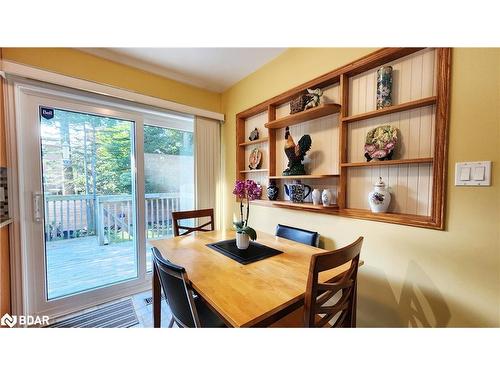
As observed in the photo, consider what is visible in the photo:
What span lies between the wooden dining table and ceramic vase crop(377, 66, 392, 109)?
1.08m

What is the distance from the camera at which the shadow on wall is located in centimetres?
113

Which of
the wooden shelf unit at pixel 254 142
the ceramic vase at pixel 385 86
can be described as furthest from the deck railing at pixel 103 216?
the ceramic vase at pixel 385 86

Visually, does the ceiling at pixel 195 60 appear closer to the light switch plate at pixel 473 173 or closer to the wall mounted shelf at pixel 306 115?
→ the wall mounted shelf at pixel 306 115

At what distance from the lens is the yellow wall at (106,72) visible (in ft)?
5.12

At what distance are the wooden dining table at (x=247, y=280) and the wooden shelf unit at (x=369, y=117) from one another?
18.5 inches

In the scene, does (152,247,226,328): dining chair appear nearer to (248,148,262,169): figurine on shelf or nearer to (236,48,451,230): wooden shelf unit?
(236,48,451,230): wooden shelf unit

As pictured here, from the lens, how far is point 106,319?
177cm

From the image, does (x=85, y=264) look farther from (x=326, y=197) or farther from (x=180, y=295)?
(x=326, y=197)

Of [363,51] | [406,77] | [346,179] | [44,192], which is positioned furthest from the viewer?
[44,192]

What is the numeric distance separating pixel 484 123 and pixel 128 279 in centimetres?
309
